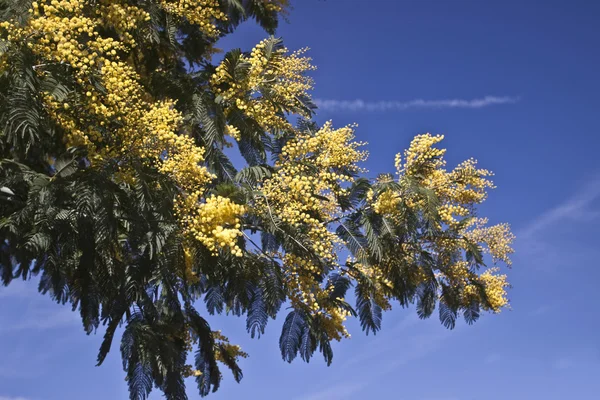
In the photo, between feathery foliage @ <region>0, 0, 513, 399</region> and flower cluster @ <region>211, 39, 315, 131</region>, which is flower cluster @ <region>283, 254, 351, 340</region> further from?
flower cluster @ <region>211, 39, 315, 131</region>

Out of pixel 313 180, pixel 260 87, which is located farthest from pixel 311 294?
pixel 260 87

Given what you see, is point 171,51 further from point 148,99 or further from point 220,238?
point 220,238

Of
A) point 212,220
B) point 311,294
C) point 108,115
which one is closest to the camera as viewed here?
point 212,220

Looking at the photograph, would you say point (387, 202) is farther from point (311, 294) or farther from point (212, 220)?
point (212, 220)

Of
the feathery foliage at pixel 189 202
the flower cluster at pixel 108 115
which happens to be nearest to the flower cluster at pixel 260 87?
the feathery foliage at pixel 189 202

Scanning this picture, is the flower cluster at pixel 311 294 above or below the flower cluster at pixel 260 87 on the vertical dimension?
below

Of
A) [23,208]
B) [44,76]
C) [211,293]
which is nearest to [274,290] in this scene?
[211,293]

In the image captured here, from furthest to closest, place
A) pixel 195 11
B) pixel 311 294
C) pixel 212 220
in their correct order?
pixel 195 11 → pixel 311 294 → pixel 212 220

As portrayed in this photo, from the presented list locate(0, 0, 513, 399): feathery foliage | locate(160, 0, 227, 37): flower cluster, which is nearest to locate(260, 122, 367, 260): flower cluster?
locate(0, 0, 513, 399): feathery foliage

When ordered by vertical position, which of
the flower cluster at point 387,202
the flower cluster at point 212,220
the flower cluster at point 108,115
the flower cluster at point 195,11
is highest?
the flower cluster at point 195,11

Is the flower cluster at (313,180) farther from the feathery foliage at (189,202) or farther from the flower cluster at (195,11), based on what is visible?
the flower cluster at (195,11)

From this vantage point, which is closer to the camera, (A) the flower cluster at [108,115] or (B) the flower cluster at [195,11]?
→ (A) the flower cluster at [108,115]

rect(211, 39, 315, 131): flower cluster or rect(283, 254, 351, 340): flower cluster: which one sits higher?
rect(211, 39, 315, 131): flower cluster

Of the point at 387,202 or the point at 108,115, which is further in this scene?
the point at 387,202
